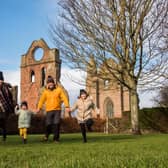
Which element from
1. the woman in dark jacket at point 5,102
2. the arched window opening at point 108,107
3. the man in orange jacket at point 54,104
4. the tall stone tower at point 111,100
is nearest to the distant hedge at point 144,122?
the man in orange jacket at point 54,104

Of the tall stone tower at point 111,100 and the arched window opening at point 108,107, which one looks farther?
the arched window opening at point 108,107

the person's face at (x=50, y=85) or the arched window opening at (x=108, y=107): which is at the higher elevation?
the arched window opening at (x=108, y=107)

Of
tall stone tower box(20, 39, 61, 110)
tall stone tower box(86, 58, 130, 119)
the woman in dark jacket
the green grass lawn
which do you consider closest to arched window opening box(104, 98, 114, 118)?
tall stone tower box(86, 58, 130, 119)

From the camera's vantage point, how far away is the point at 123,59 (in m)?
20.3

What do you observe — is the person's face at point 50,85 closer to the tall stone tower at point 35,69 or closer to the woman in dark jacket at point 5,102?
the woman in dark jacket at point 5,102

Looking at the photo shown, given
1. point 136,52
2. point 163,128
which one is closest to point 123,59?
point 136,52

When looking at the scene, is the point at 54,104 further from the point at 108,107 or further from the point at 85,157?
the point at 108,107

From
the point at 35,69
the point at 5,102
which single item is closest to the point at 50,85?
the point at 5,102

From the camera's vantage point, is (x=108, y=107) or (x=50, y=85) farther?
(x=108, y=107)

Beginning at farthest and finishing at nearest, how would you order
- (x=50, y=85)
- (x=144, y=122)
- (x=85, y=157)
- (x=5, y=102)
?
(x=144, y=122) < (x=5, y=102) < (x=50, y=85) < (x=85, y=157)

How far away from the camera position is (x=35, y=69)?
2111 inches

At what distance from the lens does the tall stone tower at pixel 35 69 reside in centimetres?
5088

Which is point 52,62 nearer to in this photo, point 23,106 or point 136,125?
point 136,125

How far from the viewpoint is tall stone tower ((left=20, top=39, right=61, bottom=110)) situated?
50.9 m
